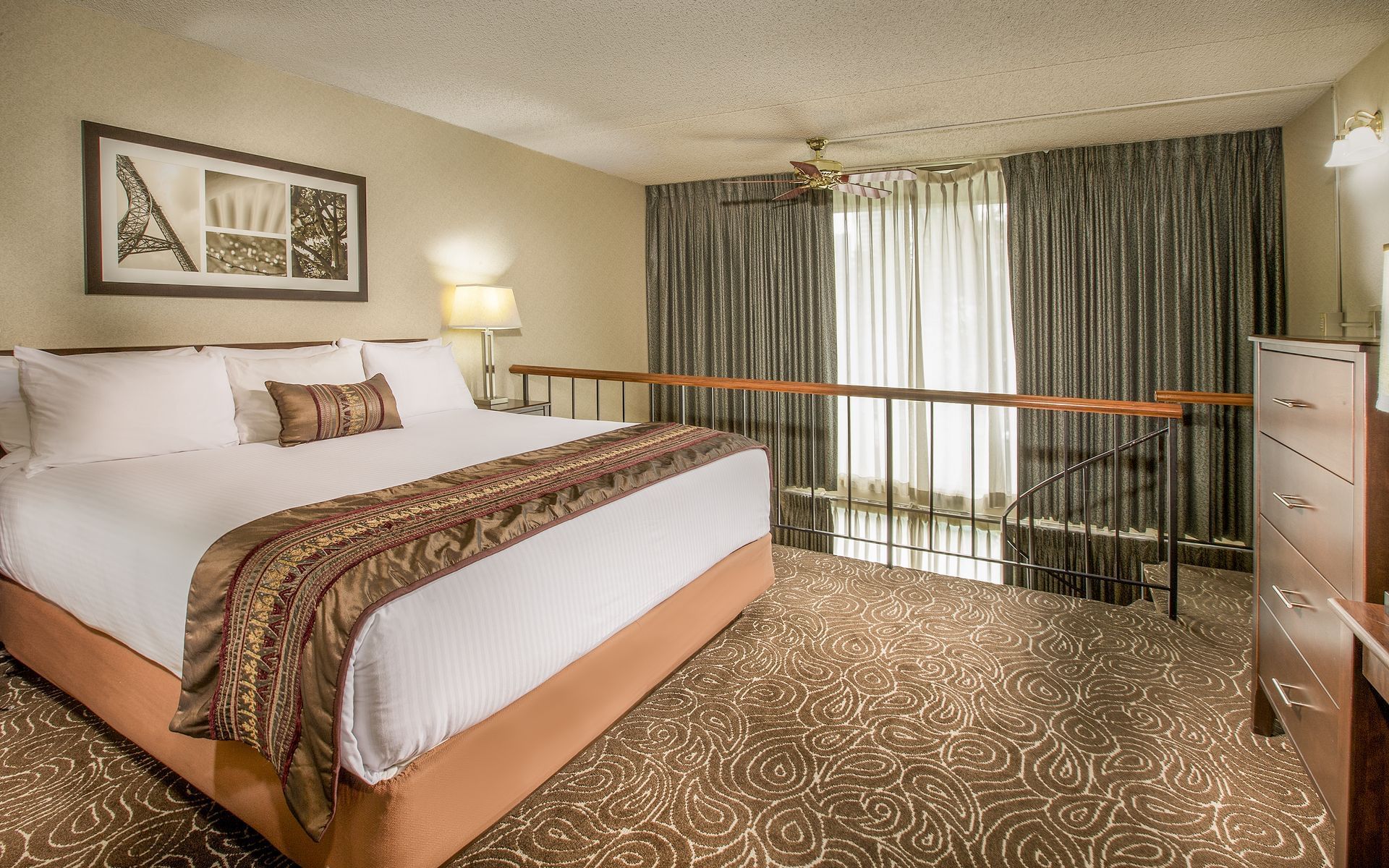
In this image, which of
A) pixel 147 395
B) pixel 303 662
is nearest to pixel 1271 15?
pixel 303 662

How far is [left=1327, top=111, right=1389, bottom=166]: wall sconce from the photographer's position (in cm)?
283

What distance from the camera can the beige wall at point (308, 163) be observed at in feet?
8.54

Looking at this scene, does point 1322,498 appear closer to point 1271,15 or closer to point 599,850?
point 599,850

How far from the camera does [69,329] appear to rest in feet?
8.94

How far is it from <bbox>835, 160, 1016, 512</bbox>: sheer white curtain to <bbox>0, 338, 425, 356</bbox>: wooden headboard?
3.26 m

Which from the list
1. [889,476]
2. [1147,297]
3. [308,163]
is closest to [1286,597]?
[889,476]

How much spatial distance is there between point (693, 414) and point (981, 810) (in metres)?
4.57

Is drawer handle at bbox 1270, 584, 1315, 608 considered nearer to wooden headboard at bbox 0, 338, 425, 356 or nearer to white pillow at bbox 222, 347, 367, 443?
white pillow at bbox 222, 347, 367, 443

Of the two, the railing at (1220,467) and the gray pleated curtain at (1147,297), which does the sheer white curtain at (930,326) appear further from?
the railing at (1220,467)

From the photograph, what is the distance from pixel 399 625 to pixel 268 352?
7.30ft

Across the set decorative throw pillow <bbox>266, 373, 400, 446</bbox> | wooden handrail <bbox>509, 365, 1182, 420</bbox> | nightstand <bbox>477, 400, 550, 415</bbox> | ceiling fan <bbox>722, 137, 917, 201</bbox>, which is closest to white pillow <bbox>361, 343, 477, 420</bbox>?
decorative throw pillow <bbox>266, 373, 400, 446</bbox>

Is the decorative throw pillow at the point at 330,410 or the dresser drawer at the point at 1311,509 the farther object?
the decorative throw pillow at the point at 330,410

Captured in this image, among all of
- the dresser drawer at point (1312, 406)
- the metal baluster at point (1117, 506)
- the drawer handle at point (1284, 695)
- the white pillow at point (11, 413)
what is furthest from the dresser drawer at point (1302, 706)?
the white pillow at point (11, 413)

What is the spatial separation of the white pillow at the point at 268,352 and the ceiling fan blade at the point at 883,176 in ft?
8.85
